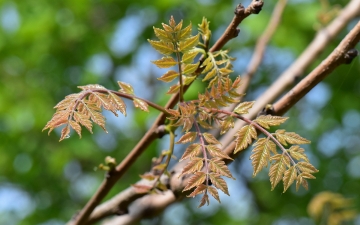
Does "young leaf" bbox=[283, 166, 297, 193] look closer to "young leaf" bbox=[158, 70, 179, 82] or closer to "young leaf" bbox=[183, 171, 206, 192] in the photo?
"young leaf" bbox=[183, 171, 206, 192]

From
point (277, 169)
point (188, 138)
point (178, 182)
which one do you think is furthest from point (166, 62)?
point (178, 182)

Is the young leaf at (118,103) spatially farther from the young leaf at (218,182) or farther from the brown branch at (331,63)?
the brown branch at (331,63)

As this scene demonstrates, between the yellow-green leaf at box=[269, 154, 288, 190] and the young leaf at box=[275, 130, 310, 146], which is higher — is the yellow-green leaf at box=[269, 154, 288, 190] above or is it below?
below

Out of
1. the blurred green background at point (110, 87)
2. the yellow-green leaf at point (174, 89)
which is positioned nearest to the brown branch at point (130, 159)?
the yellow-green leaf at point (174, 89)

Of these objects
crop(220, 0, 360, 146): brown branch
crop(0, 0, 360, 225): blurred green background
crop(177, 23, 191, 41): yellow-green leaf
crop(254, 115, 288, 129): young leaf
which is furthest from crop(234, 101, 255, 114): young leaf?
crop(0, 0, 360, 225): blurred green background

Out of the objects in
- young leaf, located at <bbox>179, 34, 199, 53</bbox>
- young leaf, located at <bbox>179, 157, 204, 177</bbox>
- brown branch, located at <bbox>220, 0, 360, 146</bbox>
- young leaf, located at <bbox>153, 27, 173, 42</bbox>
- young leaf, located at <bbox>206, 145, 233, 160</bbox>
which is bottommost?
young leaf, located at <bbox>179, 157, 204, 177</bbox>
